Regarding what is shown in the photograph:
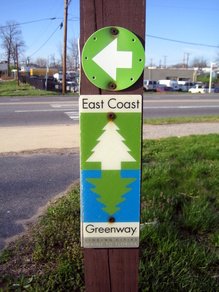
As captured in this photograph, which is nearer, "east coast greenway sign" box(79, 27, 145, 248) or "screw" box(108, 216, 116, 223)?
"east coast greenway sign" box(79, 27, 145, 248)

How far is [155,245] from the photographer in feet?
9.25

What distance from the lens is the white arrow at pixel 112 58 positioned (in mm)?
1558

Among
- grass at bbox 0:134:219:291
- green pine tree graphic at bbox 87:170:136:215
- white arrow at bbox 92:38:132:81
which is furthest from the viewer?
grass at bbox 0:134:219:291

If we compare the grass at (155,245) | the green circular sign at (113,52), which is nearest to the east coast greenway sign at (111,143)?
the green circular sign at (113,52)

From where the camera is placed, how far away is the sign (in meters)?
1.60

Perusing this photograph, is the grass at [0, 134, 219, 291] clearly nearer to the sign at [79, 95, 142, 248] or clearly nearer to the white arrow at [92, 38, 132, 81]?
the sign at [79, 95, 142, 248]

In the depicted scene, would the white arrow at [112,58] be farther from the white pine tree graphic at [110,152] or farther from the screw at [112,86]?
the white pine tree graphic at [110,152]

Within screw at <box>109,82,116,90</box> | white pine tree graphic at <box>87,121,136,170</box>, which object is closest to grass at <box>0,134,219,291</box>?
white pine tree graphic at <box>87,121,136,170</box>

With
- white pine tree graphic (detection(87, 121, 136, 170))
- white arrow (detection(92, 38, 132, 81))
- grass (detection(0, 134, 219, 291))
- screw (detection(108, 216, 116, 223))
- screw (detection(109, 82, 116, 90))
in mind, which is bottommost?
grass (detection(0, 134, 219, 291))

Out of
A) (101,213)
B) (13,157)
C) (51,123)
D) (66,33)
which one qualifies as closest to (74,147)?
(13,157)

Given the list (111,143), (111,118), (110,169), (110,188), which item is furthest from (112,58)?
(110,188)

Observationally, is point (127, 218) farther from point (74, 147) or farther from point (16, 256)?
point (74, 147)

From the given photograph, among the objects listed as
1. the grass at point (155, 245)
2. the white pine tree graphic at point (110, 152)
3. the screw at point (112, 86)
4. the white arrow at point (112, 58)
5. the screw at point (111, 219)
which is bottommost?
the grass at point (155, 245)

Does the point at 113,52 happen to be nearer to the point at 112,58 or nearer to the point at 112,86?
the point at 112,58
